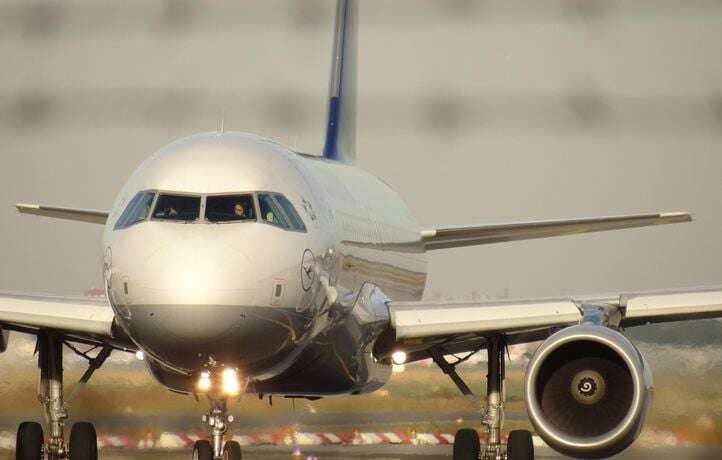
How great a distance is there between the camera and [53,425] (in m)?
16.4

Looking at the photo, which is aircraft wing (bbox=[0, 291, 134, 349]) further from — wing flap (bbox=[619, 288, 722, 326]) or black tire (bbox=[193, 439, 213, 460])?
wing flap (bbox=[619, 288, 722, 326])

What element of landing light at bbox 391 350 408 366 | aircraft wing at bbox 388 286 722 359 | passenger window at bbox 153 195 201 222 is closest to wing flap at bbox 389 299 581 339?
aircraft wing at bbox 388 286 722 359

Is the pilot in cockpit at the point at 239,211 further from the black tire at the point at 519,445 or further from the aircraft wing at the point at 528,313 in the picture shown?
the black tire at the point at 519,445

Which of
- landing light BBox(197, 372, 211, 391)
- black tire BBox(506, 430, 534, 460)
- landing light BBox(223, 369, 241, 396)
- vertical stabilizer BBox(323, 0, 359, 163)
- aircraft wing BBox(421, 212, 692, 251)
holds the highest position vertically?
vertical stabilizer BBox(323, 0, 359, 163)

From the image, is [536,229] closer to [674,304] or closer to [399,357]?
[399,357]

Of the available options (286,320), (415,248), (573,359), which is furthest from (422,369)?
(286,320)

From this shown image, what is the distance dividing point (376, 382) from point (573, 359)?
3.70m

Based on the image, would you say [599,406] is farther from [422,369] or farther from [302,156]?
[422,369]

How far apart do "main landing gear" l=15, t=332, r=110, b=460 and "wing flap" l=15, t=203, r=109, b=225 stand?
2.44 meters

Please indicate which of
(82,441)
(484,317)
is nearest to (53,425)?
(82,441)

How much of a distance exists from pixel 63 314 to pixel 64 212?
14.7ft

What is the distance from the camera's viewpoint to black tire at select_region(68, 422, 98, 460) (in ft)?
→ 54.0

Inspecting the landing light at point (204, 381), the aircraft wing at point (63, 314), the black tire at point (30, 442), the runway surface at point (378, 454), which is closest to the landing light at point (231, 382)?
the landing light at point (204, 381)

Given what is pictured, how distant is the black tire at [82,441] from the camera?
16.5m
